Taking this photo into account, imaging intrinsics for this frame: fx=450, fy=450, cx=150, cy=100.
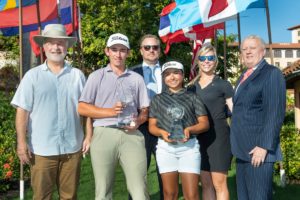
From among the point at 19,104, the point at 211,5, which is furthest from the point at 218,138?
the point at 211,5

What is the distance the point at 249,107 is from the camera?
3.97 m

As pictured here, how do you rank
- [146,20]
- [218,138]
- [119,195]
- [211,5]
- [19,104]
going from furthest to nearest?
[146,20], [211,5], [119,195], [218,138], [19,104]

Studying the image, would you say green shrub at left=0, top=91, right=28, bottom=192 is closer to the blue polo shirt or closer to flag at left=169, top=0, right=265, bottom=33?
the blue polo shirt

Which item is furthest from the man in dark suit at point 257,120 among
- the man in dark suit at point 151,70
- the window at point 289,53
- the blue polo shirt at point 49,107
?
the window at point 289,53

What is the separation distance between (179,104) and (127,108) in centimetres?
54

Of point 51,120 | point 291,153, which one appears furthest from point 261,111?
point 291,153

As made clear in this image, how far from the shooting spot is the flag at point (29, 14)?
35.4 feet

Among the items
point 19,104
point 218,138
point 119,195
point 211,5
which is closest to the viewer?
point 19,104

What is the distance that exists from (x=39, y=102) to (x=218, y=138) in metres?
1.91

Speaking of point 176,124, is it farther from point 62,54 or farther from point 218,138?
point 62,54

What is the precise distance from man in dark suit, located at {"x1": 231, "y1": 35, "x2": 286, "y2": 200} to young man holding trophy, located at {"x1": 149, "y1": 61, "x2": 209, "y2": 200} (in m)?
0.47

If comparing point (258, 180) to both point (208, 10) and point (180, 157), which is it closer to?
point (180, 157)

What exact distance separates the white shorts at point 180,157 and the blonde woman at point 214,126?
366mm

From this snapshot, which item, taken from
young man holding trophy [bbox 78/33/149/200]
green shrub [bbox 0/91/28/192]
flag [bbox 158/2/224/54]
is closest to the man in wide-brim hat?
young man holding trophy [bbox 78/33/149/200]
